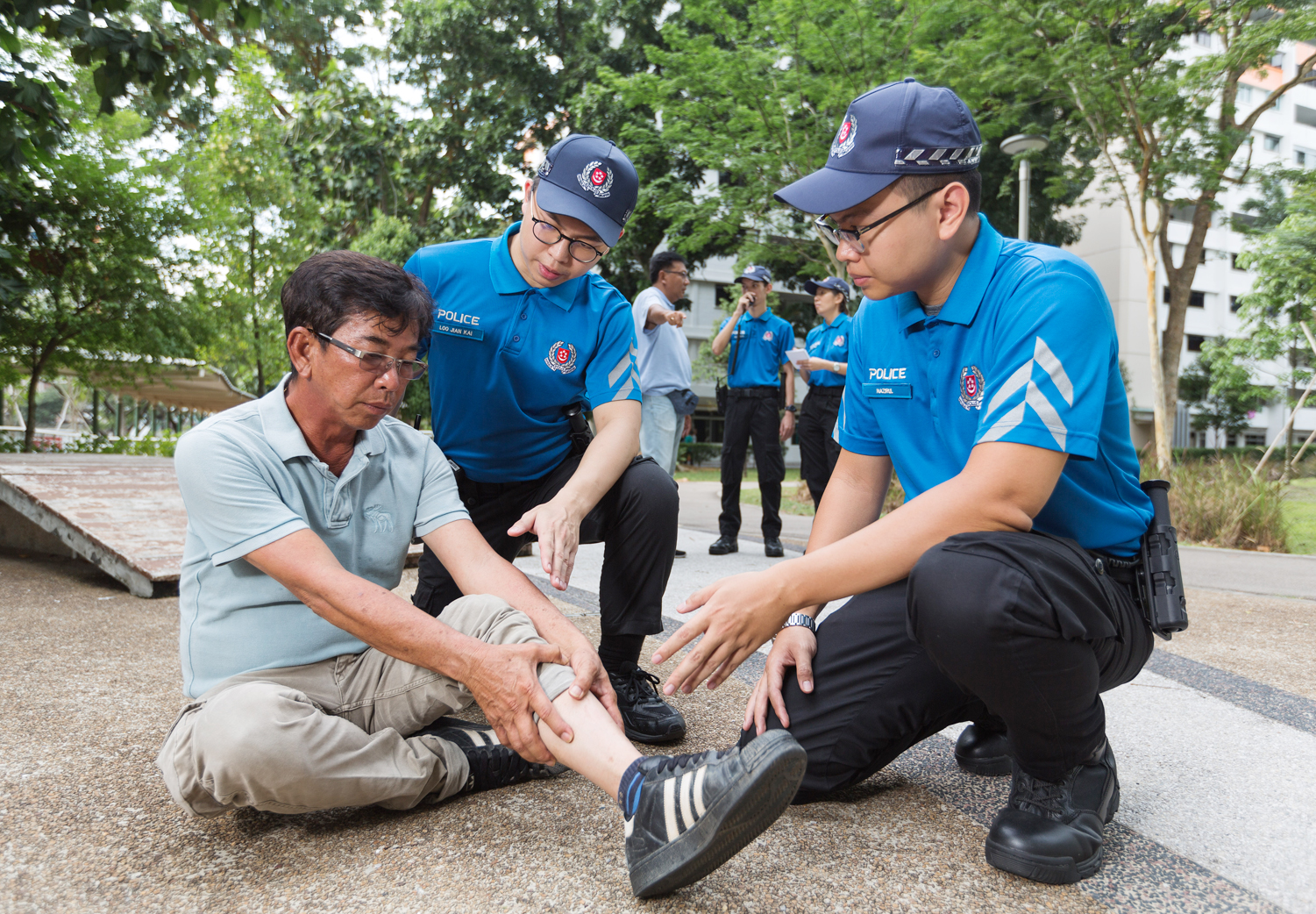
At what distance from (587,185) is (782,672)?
58.5 inches

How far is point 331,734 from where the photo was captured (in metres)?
1.63

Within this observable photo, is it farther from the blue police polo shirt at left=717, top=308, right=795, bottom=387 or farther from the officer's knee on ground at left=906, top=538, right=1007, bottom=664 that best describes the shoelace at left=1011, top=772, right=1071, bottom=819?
the blue police polo shirt at left=717, top=308, right=795, bottom=387

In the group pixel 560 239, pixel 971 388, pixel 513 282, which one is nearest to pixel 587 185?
pixel 560 239

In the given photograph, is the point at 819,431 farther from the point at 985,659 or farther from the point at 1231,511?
the point at 985,659

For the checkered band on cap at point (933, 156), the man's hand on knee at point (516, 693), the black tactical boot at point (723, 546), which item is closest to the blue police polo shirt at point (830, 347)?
the black tactical boot at point (723, 546)

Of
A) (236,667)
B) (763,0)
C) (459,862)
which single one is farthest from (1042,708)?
(763,0)

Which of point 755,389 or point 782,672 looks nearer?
point 782,672

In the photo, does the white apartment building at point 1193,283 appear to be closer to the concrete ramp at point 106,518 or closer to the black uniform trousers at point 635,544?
the concrete ramp at point 106,518

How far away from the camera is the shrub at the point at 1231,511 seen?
303 inches

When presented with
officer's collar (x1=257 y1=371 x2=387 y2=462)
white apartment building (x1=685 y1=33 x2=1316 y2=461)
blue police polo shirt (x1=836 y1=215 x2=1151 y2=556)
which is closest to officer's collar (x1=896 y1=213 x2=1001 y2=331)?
blue police polo shirt (x1=836 y1=215 x2=1151 y2=556)

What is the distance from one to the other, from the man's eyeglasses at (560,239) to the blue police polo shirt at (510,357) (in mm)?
165

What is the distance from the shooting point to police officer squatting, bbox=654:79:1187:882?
1559mm

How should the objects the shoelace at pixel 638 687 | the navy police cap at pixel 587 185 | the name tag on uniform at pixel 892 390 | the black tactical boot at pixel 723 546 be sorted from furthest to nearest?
the black tactical boot at pixel 723 546
the navy police cap at pixel 587 185
the shoelace at pixel 638 687
the name tag on uniform at pixel 892 390

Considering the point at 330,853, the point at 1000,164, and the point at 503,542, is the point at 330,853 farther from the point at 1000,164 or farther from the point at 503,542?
the point at 1000,164
